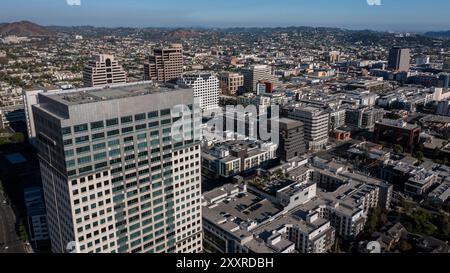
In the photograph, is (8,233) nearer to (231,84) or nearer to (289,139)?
(289,139)

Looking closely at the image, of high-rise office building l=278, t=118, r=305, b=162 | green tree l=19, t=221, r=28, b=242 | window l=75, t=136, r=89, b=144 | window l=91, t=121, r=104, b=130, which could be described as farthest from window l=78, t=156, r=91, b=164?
high-rise office building l=278, t=118, r=305, b=162

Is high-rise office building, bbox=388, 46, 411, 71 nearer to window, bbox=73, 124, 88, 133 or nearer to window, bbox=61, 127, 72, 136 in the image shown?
window, bbox=73, 124, 88, 133

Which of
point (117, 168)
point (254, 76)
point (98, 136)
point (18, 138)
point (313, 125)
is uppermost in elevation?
point (98, 136)

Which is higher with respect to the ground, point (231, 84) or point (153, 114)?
point (153, 114)

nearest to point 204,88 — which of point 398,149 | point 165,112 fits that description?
point 398,149

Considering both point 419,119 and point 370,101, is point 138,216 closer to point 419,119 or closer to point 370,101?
point 419,119
